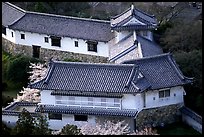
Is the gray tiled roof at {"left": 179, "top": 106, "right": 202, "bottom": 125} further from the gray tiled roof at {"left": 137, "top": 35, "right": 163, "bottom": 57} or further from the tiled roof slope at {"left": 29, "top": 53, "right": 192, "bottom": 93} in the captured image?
the gray tiled roof at {"left": 137, "top": 35, "right": 163, "bottom": 57}

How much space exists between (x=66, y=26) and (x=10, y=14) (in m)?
3.48

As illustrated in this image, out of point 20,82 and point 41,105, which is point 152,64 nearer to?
point 41,105

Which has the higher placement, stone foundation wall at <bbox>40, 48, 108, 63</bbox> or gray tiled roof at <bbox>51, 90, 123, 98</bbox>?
stone foundation wall at <bbox>40, 48, 108, 63</bbox>

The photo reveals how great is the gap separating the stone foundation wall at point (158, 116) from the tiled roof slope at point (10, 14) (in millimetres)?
9942

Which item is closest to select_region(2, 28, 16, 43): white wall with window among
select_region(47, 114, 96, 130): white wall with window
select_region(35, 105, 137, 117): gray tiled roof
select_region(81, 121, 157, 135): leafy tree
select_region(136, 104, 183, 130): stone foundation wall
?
select_region(35, 105, 137, 117): gray tiled roof

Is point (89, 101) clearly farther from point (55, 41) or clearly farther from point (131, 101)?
point (55, 41)

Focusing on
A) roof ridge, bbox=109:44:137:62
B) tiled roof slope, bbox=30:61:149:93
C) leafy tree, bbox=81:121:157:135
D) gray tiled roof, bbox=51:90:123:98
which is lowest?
leafy tree, bbox=81:121:157:135

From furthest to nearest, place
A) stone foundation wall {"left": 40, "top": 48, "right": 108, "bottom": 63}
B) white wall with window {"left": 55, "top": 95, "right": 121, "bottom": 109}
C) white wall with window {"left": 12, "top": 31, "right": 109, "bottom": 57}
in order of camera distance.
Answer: stone foundation wall {"left": 40, "top": 48, "right": 108, "bottom": 63} < white wall with window {"left": 12, "top": 31, "right": 109, "bottom": 57} < white wall with window {"left": 55, "top": 95, "right": 121, "bottom": 109}

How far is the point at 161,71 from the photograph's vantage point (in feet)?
70.3

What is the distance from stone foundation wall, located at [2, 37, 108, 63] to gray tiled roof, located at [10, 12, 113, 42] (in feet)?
3.16

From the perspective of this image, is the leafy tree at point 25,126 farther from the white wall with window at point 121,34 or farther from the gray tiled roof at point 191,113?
the white wall with window at point 121,34

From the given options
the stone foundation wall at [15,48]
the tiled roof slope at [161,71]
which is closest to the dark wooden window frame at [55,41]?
the stone foundation wall at [15,48]

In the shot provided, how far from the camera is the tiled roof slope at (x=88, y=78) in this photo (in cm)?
2030

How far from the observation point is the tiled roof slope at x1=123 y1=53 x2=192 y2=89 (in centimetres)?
2105
